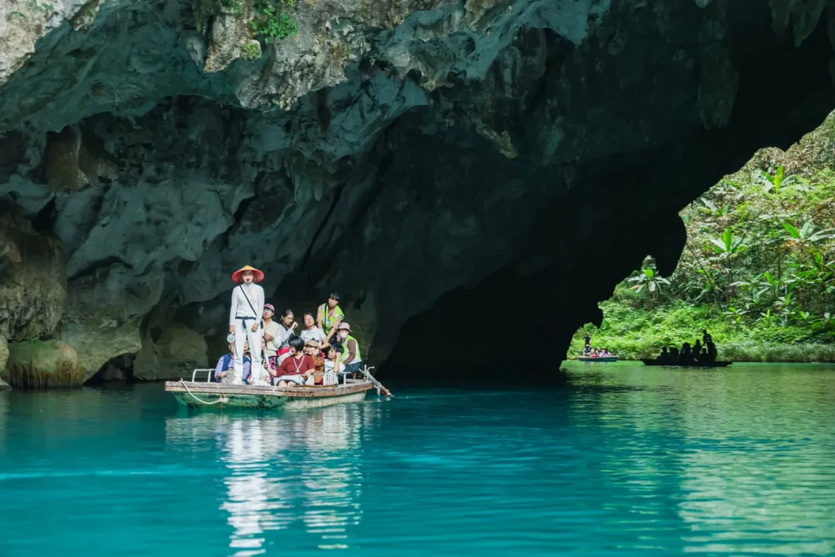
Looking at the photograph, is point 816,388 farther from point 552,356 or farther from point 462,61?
point 552,356

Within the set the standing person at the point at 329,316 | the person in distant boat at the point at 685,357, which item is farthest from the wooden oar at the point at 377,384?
the person in distant boat at the point at 685,357

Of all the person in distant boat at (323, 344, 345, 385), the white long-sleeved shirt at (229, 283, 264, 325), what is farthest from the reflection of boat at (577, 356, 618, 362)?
the white long-sleeved shirt at (229, 283, 264, 325)

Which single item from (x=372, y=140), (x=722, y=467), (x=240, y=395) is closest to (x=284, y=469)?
(x=722, y=467)

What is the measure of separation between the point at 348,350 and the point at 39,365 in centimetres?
614

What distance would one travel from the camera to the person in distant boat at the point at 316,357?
18.2 meters

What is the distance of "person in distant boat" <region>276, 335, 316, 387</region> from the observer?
17.6 meters

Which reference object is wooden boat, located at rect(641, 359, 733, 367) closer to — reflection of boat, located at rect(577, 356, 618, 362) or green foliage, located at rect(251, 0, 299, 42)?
reflection of boat, located at rect(577, 356, 618, 362)

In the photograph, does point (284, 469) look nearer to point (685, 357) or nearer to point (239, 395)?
point (239, 395)

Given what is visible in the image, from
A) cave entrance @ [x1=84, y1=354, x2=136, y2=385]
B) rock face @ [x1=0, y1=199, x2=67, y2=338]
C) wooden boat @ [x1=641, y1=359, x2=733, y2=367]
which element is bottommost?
wooden boat @ [x1=641, y1=359, x2=733, y2=367]

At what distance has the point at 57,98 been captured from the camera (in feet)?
55.1

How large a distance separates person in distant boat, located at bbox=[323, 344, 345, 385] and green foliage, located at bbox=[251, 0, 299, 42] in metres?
5.66

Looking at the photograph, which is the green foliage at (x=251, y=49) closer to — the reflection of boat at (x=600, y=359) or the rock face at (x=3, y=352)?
the rock face at (x=3, y=352)

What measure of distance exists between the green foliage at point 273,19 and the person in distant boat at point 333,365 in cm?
566

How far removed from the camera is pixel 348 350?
20.6 meters
